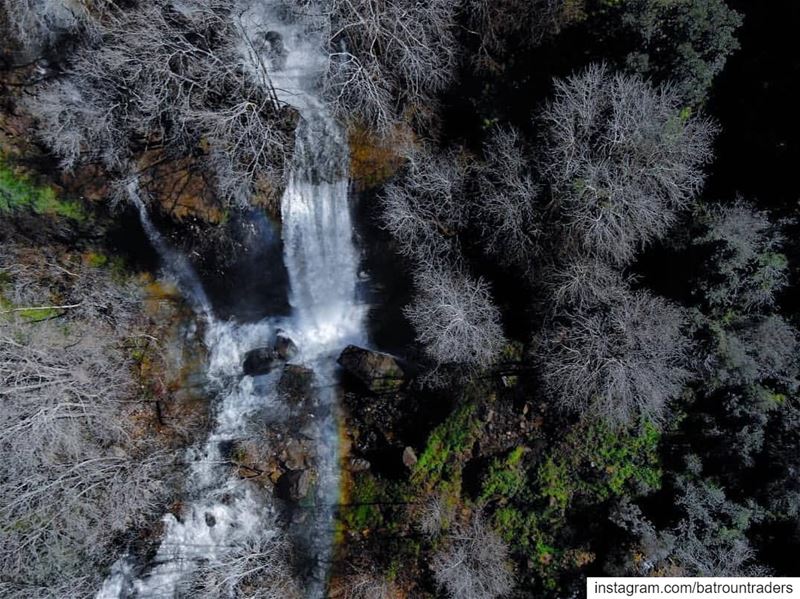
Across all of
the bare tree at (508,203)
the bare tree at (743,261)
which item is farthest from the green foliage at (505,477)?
the bare tree at (743,261)

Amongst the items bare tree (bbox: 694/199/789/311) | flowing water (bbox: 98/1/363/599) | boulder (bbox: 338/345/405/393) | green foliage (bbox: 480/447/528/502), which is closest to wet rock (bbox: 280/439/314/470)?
flowing water (bbox: 98/1/363/599)

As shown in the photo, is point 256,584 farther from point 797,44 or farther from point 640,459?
point 797,44

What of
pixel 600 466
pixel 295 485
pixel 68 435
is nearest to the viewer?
pixel 600 466

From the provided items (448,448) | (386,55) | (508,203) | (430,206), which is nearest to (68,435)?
(448,448)

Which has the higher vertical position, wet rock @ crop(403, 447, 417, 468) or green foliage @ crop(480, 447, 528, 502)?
wet rock @ crop(403, 447, 417, 468)

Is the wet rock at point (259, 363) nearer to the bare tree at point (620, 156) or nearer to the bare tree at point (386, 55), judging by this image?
the bare tree at point (386, 55)

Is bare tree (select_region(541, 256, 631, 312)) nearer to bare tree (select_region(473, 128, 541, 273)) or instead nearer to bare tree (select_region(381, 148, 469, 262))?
bare tree (select_region(473, 128, 541, 273))

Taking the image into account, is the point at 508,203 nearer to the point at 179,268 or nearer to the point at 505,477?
the point at 505,477
